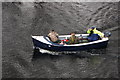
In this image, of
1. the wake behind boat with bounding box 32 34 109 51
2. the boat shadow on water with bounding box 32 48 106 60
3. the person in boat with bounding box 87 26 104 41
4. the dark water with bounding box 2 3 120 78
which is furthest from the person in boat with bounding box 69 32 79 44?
the person in boat with bounding box 87 26 104 41

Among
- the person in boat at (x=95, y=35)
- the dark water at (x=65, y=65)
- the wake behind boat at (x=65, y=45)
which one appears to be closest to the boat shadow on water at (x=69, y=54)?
the dark water at (x=65, y=65)

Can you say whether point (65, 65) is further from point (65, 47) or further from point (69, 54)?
point (65, 47)

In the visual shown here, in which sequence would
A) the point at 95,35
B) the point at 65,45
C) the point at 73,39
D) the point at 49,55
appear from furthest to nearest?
1. the point at 95,35
2. the point at 49,55
3. the point at 73,39
4. the point at 65,45

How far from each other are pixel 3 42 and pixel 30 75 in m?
5.62

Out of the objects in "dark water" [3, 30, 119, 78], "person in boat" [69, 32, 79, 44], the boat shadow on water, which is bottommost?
"dark water" [3, 30, 119, 78]

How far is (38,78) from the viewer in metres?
17.5

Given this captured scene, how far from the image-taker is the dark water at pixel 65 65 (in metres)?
17.8

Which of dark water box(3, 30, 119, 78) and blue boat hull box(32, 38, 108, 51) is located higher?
blue boat hull box(32, 38, 108, 51)

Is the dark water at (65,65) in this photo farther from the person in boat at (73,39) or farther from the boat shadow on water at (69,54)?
the person in boat at (73,39)

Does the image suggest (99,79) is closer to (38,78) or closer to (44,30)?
(38,78)

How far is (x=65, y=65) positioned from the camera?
18.7 meters

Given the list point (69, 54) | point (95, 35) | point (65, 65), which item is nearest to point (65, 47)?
point (69, 54)

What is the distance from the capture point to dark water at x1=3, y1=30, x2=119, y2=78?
1780 centimetres

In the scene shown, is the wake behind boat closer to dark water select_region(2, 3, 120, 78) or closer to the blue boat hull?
the blue boat hull
